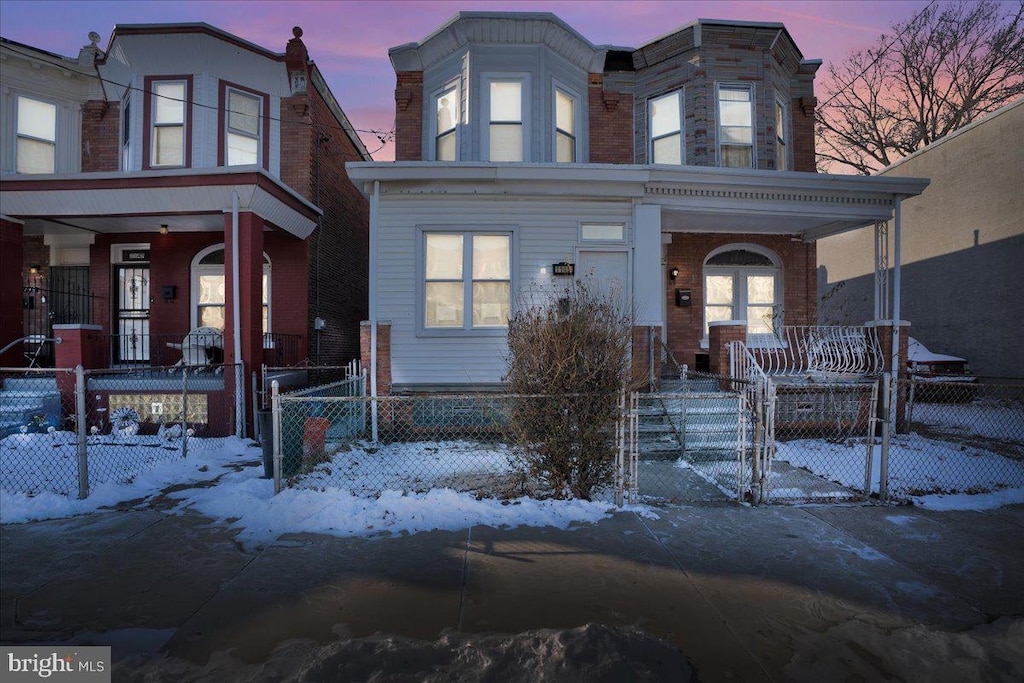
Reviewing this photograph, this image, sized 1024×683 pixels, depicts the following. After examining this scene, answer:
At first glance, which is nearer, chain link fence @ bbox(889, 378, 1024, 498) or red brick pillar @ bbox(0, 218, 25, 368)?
chain link fence @ bbox(889, 378, 1024, 498)

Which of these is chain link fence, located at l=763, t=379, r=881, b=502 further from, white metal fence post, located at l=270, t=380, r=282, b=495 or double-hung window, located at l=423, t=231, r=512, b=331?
white metal fence post, located at l=270, t=380, r=282, b=495

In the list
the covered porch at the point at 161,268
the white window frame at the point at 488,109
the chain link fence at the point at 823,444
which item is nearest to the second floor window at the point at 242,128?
the covered porch at the point at 161,268

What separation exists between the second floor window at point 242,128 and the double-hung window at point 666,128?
9001 millimetres

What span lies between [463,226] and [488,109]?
10.2 ft

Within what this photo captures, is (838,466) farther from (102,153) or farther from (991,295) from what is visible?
(102,153)

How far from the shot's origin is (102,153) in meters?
11.9

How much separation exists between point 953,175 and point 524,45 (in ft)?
44.3

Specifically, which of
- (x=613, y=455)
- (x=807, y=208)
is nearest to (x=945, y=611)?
(x=613, y=455)

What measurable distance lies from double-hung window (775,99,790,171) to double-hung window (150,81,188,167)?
13105 mm

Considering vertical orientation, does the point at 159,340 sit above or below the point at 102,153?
below

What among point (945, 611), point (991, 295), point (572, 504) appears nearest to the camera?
point (945, 611)

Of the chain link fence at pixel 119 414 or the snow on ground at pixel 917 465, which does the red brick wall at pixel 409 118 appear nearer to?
the chain link fence at pixel 119 414

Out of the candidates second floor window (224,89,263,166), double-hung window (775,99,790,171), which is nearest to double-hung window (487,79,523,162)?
second floor window (224,89,263,166)

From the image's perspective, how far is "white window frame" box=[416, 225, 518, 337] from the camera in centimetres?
912
